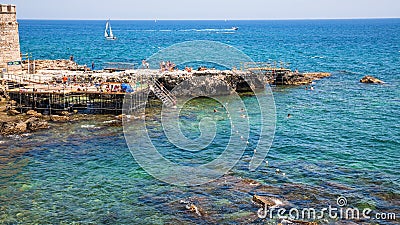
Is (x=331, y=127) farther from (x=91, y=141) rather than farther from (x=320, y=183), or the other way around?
(x=91, y=141)

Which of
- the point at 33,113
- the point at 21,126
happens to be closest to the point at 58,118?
the point at 33,113

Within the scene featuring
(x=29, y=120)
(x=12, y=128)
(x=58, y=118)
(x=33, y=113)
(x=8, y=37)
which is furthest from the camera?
(x=8, y=37)

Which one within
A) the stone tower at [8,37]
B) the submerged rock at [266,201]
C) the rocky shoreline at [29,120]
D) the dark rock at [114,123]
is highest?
the stone tower at [8,37]

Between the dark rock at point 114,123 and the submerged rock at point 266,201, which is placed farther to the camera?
the dark rock at point 114,123

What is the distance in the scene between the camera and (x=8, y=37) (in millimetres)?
51500

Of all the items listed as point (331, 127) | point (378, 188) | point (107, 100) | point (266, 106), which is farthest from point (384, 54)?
point (378, 188)

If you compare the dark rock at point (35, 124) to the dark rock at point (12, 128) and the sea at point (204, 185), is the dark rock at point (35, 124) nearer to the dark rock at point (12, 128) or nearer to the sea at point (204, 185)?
the dark rock at point (12, 128)

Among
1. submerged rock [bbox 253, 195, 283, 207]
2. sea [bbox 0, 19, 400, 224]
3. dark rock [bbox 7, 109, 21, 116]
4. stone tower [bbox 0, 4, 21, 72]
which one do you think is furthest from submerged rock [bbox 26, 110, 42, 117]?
submerged rock [bbox 253, 195, 283, 207]

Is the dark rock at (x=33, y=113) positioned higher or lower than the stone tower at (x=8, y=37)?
lower

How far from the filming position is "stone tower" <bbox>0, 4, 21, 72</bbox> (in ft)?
167

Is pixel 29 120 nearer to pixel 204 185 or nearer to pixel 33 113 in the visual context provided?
pixel 33 113

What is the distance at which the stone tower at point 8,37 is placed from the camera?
50.8 meters

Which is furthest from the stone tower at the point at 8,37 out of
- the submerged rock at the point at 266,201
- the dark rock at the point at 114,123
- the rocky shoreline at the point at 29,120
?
the submerged rock at the point at 266,201

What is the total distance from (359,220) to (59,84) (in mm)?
33345
